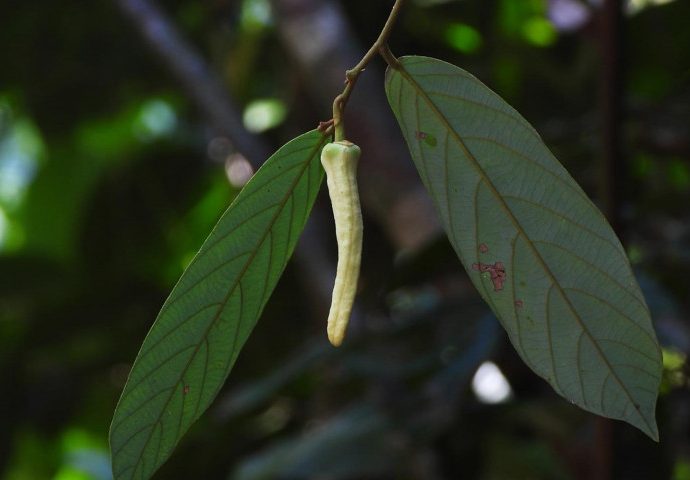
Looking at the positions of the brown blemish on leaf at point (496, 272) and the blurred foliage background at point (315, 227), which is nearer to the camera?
the brown blemish on leaf at point (496, 272)

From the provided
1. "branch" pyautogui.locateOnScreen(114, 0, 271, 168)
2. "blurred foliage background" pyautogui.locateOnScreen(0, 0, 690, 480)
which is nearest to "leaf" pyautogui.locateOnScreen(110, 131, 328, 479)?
"blurred foliage background" pyautogui.locateOnScreen(0, 0, 690, 480)

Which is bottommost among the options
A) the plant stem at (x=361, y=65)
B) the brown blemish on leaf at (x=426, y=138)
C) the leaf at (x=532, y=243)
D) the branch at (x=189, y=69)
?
the leaf at (x=532, y=243)

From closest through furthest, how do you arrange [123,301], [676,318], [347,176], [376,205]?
1. [347,176]
2. [676,318]
3. [376,205]
4. [123,301]

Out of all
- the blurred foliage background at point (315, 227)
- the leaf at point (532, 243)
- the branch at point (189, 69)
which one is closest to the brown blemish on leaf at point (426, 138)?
the leaf at point (532, 243)

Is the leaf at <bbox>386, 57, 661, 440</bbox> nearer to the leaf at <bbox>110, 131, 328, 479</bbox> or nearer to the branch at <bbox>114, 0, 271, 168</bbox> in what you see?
the leaf at <bbox>110, 131, 328, 479</bbox>

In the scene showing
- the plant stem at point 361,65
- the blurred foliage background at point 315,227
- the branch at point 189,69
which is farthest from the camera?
the branch at point 189,69

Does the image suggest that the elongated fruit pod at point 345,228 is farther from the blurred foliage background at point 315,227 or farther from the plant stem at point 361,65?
the blurred foliage background at point 315,227

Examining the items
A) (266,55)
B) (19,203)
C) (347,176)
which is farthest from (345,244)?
(19,203)

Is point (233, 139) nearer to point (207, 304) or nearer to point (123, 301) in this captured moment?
point (123, 301)
